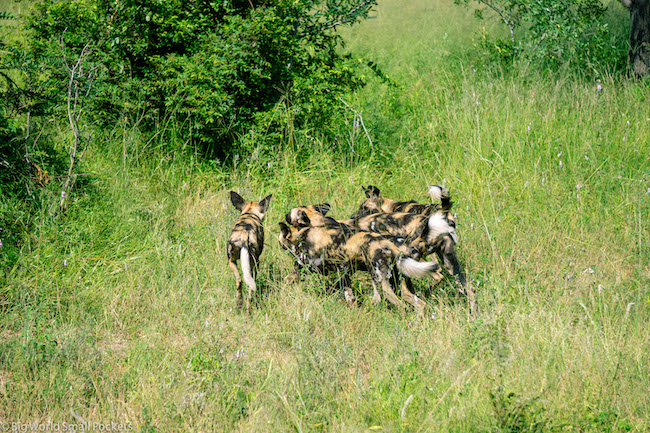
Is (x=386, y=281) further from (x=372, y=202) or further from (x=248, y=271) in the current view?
(x=372, y=202)

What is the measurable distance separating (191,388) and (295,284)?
1.35 meters

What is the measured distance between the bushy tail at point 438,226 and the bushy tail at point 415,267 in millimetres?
423

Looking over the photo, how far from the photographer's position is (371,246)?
13.5ft

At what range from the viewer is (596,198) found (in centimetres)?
513

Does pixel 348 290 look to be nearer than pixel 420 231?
Yes

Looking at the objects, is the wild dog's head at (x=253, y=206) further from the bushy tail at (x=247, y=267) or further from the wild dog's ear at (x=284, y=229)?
the bushy tail at (x=247, y=267)

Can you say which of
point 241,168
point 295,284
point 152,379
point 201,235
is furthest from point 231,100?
point 152,379

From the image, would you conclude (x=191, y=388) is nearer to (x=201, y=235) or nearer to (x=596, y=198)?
(x=201, y=235)

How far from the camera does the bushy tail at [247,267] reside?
4.15 metres

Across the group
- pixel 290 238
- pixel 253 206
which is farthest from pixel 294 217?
pixel 253 206

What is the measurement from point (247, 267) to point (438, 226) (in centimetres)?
142

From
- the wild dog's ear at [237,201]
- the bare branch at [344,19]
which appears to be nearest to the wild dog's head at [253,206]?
the wild dog's ear at [237,201]

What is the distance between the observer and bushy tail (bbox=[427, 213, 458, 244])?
414 cm

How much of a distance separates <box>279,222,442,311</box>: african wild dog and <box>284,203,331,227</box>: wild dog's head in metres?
0.05
